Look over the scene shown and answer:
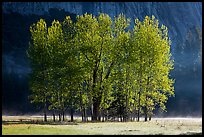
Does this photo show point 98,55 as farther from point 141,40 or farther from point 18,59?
point 18,59

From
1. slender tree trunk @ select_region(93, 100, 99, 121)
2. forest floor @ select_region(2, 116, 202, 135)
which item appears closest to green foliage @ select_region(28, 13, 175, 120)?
slender tree trunk @ select_region(93, 100, 99, 121)

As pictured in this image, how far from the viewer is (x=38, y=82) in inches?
2317

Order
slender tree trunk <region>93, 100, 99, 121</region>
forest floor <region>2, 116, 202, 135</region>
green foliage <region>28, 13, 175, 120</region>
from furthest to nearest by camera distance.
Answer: slender tree trunk <region>93, 100, 99, 121</region>
green foliage <region>28, 13, 175, 120</region>
forest floor <region>2, 116, 202, 135</region>

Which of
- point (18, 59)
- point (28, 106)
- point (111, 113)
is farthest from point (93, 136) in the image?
point (18, 59)

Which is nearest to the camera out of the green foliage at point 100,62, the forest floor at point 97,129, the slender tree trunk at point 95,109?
the forest floor at point 97,129

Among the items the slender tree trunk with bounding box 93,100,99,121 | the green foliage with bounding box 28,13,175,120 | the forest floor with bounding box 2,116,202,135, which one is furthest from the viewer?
the slender tree trunk with bounding box 93,100,99,121

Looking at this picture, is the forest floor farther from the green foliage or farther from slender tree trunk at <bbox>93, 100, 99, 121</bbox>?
slender tree trunk at <bbox>93, 100, 99, 121</bbox>

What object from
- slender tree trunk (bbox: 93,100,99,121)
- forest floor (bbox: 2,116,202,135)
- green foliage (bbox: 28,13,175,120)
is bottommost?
forest floor (bbox: 2,116,202,135)

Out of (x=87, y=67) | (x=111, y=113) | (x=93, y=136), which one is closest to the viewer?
(x=93, y=136)

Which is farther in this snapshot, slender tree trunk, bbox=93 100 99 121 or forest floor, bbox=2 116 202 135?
slender tree trunk, bbox=93 100 99 121

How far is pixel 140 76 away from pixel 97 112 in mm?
8809

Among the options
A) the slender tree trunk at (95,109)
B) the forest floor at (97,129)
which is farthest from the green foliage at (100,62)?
the forest floor at (97,129)

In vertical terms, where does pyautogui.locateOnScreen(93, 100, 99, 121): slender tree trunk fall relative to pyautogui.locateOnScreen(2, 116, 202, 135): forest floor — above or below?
above

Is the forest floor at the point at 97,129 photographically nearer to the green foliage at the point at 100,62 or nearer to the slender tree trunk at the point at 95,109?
the green foliage at the point at 100,62
